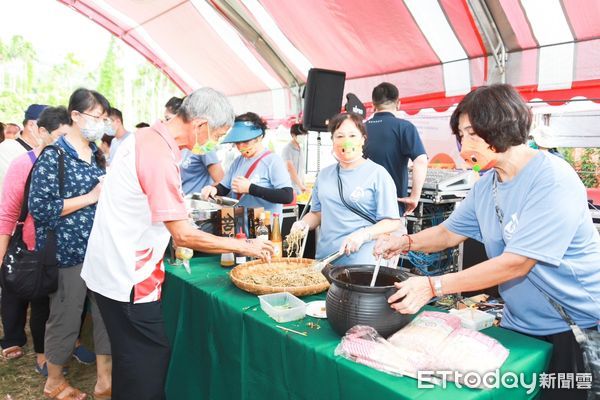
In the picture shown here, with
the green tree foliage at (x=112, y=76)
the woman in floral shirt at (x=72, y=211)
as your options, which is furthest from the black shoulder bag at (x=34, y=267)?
the green tree foliage at (x=112, y=76)

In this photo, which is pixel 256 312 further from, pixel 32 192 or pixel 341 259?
→ pixel 32 192

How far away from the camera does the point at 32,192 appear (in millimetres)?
2336

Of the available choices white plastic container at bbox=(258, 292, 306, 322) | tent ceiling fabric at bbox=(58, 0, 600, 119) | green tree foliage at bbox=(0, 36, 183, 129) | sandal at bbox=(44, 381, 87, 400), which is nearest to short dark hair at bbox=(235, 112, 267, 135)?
white plastic container at bbox=(258, 292, 306, 322)

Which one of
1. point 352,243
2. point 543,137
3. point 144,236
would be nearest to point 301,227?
point 352,243

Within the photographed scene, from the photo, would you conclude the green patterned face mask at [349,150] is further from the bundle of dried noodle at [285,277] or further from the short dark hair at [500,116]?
the short dark hair at [500,116]

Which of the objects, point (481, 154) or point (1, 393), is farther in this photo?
point (1, 393)

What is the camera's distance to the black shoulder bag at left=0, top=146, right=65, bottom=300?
2418mm

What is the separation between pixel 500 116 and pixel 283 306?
3.51ft

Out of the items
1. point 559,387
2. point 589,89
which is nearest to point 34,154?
point 559,387

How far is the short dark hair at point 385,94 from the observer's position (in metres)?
3.80

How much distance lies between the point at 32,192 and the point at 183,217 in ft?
3.87

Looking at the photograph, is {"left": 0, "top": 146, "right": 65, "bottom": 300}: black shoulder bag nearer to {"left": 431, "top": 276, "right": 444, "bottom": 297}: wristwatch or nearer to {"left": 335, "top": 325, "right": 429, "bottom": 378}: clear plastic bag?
{"left": 335, "top": 325, "right": 429, "bottom": 378}: clear plastic bag

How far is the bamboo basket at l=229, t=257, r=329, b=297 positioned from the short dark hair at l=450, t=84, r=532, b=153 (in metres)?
0.94

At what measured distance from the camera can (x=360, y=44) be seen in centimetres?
604
